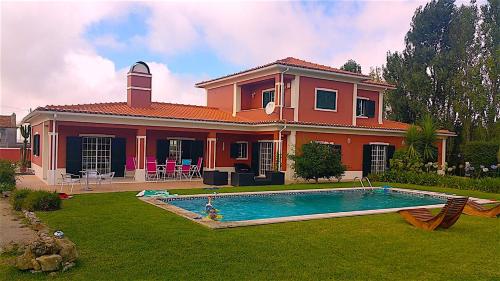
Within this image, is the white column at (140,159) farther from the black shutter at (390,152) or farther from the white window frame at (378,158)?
the black shutter at (390,152)

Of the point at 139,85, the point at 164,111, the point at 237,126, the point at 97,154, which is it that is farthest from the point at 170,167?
the point at 139,85

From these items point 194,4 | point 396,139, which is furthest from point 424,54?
point 194,4

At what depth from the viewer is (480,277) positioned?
5.74 m

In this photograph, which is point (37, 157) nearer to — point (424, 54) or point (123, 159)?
point (123, 159)

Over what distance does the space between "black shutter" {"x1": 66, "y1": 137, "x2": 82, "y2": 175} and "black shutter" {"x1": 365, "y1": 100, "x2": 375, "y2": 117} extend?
16.9 meters

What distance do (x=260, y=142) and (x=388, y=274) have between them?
1720 cm

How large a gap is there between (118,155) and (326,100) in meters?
11.5

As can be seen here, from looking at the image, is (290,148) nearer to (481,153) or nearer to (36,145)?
(481,153)

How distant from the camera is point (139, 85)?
21438 millimetres

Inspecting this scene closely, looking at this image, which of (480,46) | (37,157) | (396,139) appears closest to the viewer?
(37,157)

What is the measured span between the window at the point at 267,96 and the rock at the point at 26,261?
1863cm

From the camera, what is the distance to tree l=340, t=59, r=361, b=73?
4138 cm

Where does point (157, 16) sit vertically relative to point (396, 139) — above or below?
above

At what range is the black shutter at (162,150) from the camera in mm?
21625
